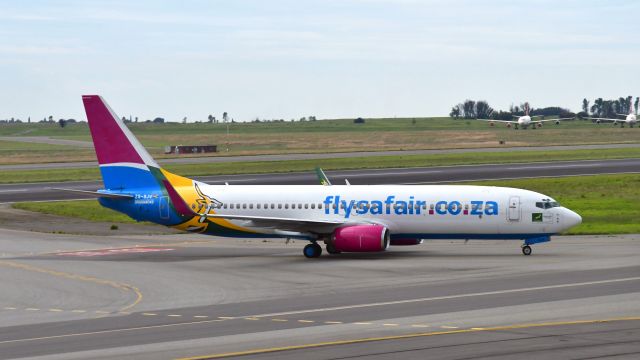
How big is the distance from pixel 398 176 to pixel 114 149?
44.3 metres

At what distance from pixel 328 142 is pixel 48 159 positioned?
5474cm

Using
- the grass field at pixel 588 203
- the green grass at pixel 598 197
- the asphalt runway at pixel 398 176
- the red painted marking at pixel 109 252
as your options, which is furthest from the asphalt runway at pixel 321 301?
the asphalt runway at pixel 398 176

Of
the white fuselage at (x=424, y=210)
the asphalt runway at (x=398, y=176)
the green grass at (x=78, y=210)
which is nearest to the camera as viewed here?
the white fuselage at (x=424, y=210)

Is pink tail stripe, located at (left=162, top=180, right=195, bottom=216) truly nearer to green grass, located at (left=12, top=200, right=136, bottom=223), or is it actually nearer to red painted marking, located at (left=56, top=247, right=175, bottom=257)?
red painted marking, located at (left=56, top=247, right=175, bottom=257)

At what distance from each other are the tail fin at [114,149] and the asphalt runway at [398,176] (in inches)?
1163

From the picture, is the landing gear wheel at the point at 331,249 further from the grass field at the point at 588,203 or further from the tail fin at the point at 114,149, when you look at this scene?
the grass field at the point at 588,203

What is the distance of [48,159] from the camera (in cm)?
14450

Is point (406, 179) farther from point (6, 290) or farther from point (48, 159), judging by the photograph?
point (48, 159)

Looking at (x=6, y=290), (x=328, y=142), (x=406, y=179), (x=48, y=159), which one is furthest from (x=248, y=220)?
(x=328, y=142)

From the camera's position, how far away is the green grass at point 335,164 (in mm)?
107438

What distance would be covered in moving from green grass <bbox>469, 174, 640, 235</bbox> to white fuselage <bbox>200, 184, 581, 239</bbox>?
9867 millimetres

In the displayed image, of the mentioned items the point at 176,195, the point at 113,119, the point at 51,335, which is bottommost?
the point at 51,335

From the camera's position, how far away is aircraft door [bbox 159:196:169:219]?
5444 centimetres

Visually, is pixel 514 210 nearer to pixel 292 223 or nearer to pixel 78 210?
pixel 292 223
